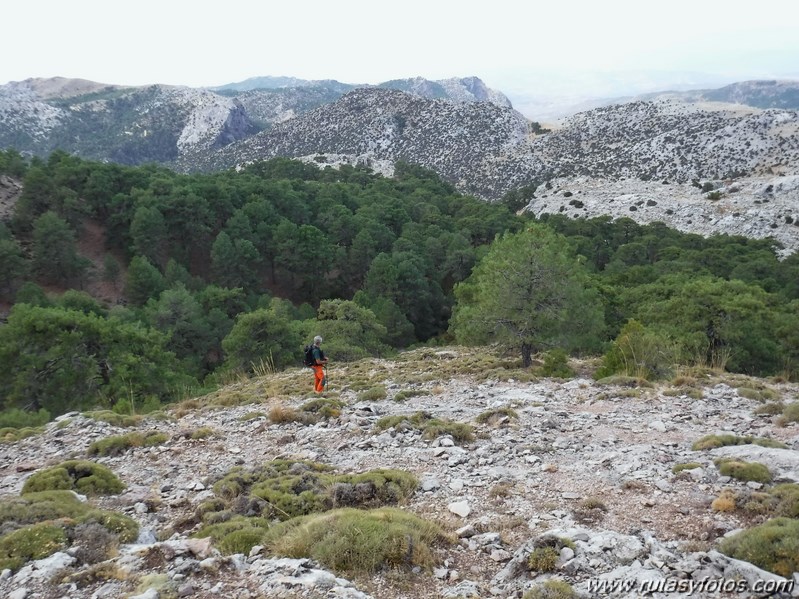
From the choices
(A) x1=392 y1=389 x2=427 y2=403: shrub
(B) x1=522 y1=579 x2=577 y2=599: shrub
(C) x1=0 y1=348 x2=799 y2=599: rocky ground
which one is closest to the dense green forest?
(C) x1=0 y1=348 x2=799 y2=599: rocky ground

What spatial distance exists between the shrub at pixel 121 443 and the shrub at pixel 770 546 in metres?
11.0

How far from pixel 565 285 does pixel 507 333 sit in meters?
2.82

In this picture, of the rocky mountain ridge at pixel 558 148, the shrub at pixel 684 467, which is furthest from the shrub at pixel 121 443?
the rocky mountain ridge at pixel 558 148

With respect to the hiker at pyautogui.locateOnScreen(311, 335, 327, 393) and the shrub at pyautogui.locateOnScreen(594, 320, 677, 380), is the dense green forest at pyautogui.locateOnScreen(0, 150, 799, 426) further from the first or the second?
the hiker at pyautogui.locateOnScreen(311, 335, 327, 393)

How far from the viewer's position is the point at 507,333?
63.4ft

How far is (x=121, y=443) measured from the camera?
37.2ft

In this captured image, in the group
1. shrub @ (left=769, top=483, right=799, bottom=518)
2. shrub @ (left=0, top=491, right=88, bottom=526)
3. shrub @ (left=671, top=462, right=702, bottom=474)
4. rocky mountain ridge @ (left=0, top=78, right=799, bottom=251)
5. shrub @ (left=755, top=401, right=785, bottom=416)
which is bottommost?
shrub @ (left=755, top=401, right=785, bottom=416)

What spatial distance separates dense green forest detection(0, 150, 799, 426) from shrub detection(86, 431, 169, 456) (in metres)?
8.62

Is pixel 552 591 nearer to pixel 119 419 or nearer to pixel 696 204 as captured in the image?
pixel 119 419

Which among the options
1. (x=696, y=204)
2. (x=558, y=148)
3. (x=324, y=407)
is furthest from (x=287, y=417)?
(x=558, y=148)

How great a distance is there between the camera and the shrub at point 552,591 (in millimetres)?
5120

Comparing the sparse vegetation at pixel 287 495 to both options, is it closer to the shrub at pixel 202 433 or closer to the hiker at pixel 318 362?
the shrub at pixel 202 433

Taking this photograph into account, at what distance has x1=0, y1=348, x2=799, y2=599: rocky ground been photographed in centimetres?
559

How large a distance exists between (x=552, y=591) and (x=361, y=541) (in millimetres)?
2191
